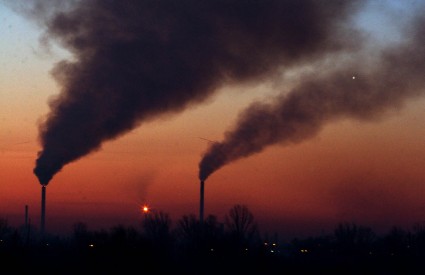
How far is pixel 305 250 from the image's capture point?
98.8 metres

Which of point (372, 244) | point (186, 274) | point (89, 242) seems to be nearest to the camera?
point (186, 274)

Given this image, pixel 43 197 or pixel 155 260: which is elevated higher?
pixel 43 197

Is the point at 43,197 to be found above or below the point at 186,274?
above

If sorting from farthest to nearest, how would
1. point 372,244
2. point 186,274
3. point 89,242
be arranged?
1. point 372,244
2. point 89,242
3. point 186,274

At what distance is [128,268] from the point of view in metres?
45.8

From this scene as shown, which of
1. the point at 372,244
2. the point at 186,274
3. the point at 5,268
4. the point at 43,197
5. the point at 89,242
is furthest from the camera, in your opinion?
the point at 372,244

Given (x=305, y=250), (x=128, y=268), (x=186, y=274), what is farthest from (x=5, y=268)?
(x=305, y=250)

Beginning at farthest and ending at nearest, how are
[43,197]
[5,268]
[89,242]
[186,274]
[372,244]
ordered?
1. [372,244]
2. [43,197]
3. [89,242]
4. [186,274]
5. [5,268]

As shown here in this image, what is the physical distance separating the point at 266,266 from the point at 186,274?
847 centimetres

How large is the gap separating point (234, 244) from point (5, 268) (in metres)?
22.1

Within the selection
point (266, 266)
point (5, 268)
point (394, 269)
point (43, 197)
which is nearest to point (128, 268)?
point (5, 268)

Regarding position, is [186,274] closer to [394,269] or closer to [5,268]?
[5,268]

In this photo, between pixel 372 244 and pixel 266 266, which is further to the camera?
pixel 372 244

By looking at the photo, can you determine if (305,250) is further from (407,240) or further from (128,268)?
(128,268)
